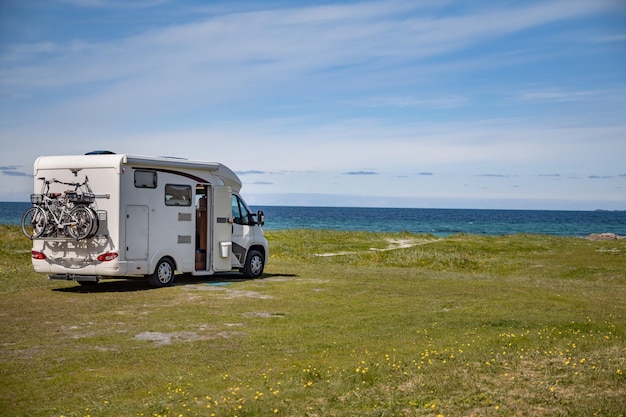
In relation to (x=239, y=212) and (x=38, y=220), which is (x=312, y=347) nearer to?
(x=38, y=220)

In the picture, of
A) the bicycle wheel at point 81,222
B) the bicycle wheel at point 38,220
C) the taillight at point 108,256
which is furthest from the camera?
the bicycle wheel at point 38,220

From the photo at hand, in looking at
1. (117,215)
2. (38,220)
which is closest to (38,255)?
(38,220)

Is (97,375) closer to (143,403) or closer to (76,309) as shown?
A: (143,403)

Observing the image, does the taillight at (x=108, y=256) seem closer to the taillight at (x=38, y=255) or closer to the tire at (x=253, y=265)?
the taillight at (x=38, y=255)

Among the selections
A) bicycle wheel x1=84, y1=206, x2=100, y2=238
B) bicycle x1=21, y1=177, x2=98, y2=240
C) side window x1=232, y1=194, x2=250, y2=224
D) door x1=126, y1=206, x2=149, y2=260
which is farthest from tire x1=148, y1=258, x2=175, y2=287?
side window x1=232, y1=194, x2=250, y2=224

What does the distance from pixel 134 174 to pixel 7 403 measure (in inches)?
403

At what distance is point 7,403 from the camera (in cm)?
847

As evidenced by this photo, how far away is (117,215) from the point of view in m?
17.7

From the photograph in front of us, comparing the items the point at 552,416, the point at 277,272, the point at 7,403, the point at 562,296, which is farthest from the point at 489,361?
the point at 277,272

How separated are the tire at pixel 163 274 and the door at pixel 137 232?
0.74 meters

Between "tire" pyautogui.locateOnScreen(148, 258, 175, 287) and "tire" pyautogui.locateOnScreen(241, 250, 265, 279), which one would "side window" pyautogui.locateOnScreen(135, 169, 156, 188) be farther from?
"tire" pyautogui.locateOnScreen(241, 250, 265, 279)

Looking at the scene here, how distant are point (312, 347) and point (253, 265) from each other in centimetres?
1046

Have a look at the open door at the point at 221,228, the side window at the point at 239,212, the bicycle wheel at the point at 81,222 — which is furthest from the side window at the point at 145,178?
the side window at the point at 239,212

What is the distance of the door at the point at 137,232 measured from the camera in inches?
711
